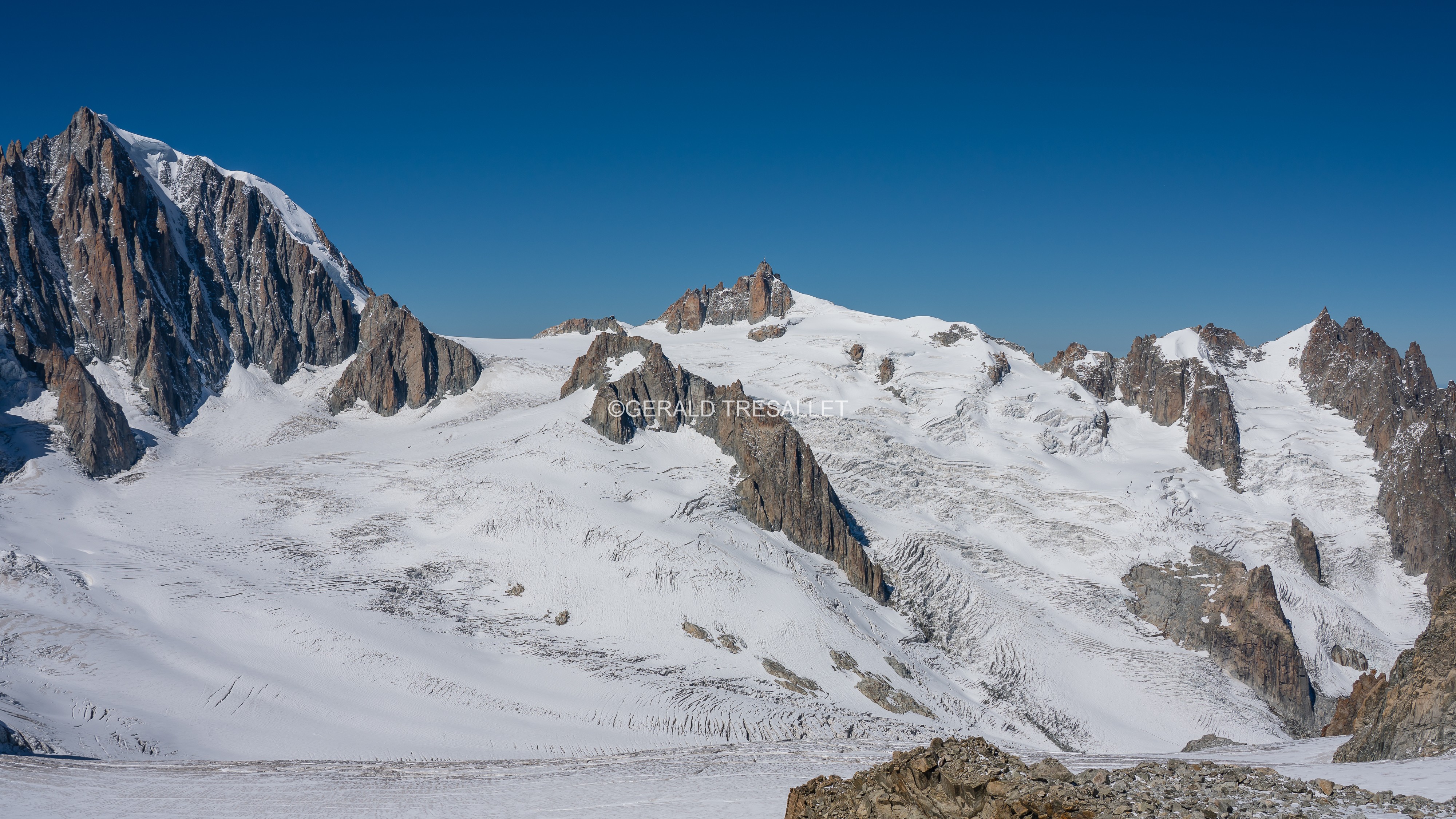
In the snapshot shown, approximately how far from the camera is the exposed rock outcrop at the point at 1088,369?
183250mm

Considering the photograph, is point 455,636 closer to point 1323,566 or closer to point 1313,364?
point 1323,566

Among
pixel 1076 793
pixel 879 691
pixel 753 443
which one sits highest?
pixel 753 443

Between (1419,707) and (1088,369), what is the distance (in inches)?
6735

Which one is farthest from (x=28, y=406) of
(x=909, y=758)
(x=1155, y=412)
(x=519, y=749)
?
(x=1155, y=412)

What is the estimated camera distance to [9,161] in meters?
148

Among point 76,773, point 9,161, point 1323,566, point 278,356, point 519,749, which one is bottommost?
point 519,749

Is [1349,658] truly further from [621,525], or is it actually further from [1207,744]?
[621,525]

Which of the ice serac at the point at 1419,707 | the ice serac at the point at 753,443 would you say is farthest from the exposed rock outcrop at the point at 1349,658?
the ice serac at the point at 1419,707

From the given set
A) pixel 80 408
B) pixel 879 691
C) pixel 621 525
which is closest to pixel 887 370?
pixel 621 525

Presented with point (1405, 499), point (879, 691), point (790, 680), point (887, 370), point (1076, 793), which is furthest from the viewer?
point (887, 370)

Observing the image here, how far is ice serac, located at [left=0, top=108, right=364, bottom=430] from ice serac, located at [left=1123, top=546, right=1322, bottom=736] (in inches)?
6557

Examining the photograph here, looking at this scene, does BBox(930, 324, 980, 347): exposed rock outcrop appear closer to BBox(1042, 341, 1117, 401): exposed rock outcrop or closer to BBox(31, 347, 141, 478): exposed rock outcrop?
BBox(1042, 341, 1117, 401): exposed rock outcrop

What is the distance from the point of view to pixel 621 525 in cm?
10256

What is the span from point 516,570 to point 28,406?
8612cm
